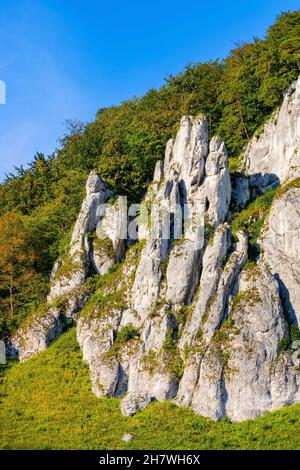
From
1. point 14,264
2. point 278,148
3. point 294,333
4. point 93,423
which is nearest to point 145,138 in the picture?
A: point 278,148

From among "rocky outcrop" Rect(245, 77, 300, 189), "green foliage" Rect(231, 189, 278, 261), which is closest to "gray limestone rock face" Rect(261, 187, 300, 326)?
"green foliage" Rect(231, 189, 278, 261)

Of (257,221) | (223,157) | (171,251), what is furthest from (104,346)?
(223,157)

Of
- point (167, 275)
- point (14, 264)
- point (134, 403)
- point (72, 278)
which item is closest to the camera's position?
point (134, 403)

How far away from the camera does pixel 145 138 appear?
179 ft

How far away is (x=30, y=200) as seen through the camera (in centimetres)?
7038

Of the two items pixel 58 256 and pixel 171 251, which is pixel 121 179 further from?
pixel 171 251

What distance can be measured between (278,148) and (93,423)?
85.3 feet

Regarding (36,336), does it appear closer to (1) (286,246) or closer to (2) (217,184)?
(2) (217,184)

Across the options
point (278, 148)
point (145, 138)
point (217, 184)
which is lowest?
point (217, 184)

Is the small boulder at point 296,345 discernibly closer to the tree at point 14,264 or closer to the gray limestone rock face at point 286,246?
the gray limestone rock face at point 286,246

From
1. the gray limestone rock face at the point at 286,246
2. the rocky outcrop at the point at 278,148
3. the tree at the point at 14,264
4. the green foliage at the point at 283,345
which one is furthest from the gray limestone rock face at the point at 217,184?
the tree at the point at 14,264

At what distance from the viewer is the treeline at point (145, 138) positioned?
154 ft

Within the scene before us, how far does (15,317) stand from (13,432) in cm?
1308

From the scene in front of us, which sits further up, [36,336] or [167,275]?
[167,275]
